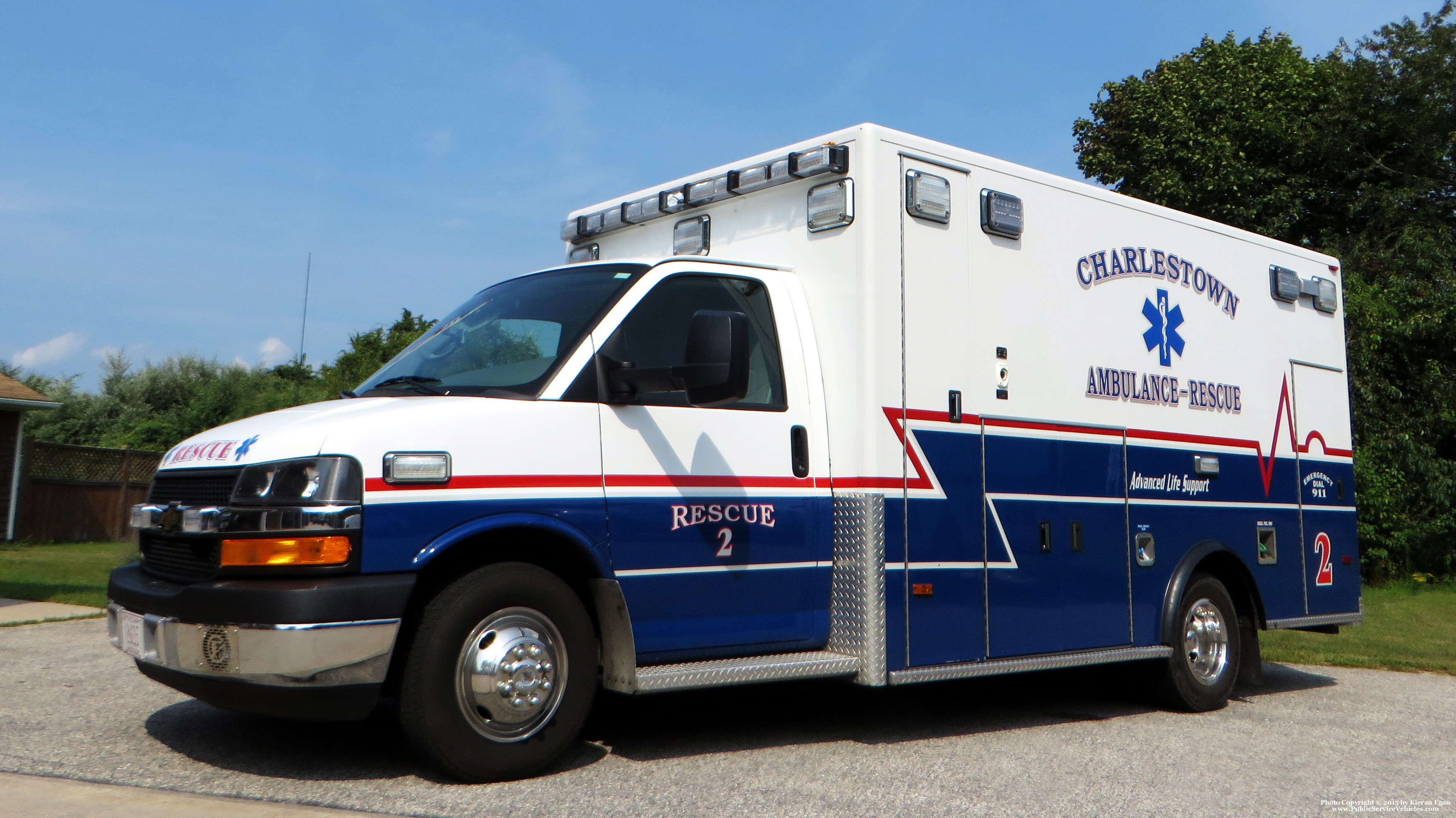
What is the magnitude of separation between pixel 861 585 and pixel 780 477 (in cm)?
67

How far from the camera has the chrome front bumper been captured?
4.37m

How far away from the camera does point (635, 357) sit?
5496 mm

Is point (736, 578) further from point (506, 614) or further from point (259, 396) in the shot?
point (259, 396)

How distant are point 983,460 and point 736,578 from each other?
1661mm

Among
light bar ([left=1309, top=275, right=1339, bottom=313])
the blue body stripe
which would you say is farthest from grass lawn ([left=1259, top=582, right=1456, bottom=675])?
light bar ([left=1309, top=275, right=1339, bottom=313])

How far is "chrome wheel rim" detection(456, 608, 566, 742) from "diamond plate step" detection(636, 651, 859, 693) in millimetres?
394

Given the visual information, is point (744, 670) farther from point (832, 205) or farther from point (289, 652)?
point (832, 205)

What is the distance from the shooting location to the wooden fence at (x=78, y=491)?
22.1m

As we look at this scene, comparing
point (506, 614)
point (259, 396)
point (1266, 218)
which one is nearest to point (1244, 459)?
point (506, 614)

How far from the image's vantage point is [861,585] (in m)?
5.80

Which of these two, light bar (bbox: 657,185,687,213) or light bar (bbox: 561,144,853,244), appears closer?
light bar (bbox: 561,144,853,244)

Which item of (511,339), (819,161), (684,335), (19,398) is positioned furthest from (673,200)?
(19,398)

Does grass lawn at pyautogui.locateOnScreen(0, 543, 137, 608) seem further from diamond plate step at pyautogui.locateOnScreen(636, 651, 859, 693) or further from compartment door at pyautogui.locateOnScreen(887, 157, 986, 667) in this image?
compartment door at pyautogui.locateOnScreen(887, 157, 986, 667)

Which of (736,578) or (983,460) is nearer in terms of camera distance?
(736,578)
